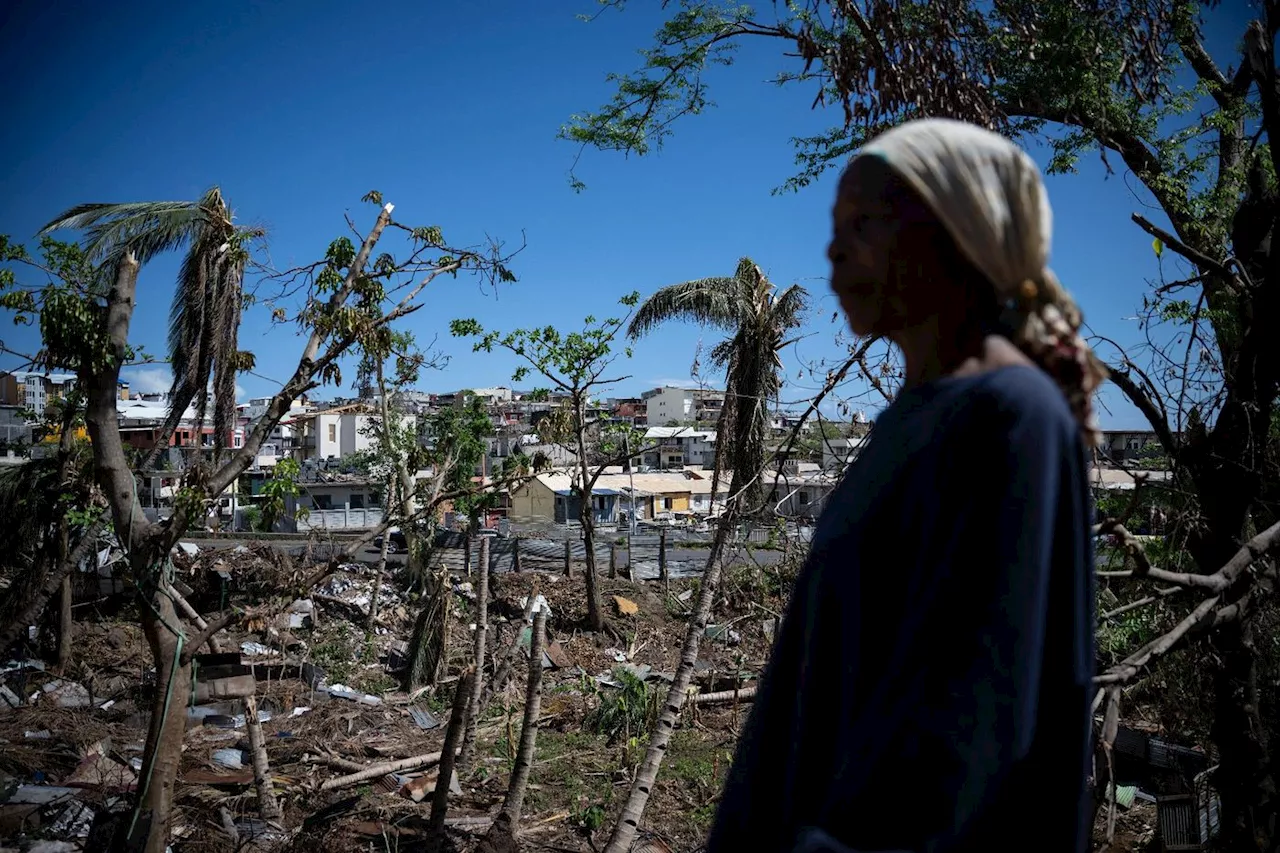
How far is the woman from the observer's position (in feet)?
2.43

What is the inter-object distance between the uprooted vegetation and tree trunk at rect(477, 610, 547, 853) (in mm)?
462

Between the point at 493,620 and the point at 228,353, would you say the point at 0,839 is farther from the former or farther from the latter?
the point at 493,620

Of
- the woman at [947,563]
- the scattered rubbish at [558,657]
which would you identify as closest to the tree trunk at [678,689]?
the woman at [947,563]

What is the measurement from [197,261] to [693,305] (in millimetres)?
7917

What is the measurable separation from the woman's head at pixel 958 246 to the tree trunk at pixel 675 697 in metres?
2.57

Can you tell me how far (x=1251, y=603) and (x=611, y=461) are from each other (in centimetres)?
1122

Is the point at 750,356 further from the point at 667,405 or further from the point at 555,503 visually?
the point at 667,405

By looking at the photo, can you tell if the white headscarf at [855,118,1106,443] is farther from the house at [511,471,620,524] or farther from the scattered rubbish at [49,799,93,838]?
the house at [511,471,620,524]

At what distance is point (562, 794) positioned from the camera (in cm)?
844

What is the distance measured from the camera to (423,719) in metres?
10.8

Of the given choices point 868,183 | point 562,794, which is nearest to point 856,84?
point 868,183

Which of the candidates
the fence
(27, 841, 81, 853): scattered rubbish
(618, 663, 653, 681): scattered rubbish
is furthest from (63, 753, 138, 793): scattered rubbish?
the fence

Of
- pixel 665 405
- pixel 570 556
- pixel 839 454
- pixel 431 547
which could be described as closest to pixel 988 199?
pixel 839 454

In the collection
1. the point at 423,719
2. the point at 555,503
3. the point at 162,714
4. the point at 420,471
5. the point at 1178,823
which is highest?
the point at 420,471
